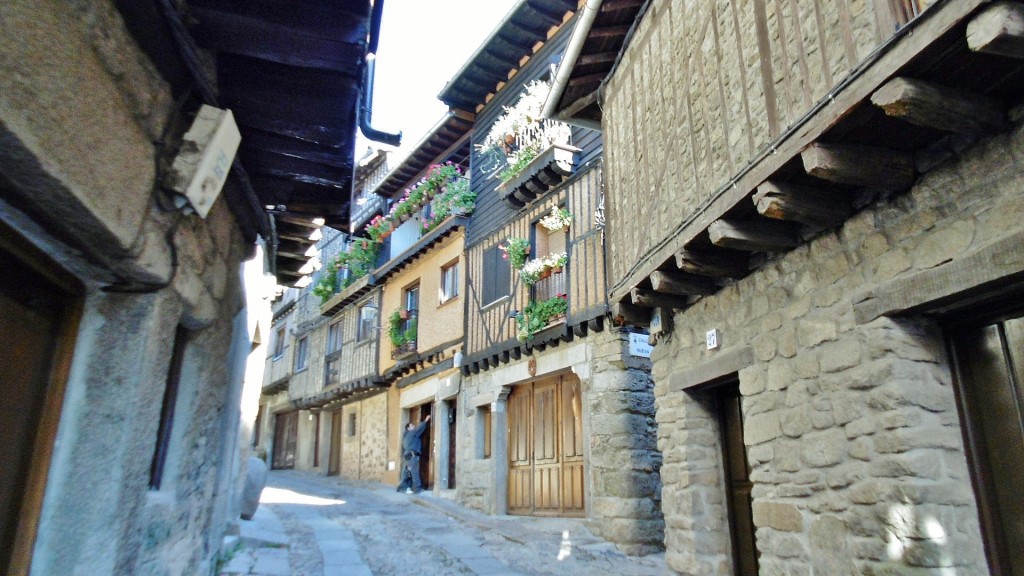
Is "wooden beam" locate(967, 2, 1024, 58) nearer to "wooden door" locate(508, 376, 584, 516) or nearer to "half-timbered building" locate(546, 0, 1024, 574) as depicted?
"half-timbered building" locate(546, 0, 1024, 574)

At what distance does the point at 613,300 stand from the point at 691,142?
1.65 metres

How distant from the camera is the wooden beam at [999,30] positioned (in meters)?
2.46

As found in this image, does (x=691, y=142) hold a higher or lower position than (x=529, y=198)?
lower

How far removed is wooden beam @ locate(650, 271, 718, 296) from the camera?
16.6 feet

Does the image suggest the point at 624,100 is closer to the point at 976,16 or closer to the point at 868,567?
the point at 976,16

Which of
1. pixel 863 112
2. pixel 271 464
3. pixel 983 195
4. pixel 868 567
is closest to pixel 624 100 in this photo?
pixel 863 112

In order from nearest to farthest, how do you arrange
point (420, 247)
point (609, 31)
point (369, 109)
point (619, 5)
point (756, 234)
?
1. point (369, 109)
2. point (756, 234)
3. point (619, 5)
4. point (609, 31)
5. point (420, 247)

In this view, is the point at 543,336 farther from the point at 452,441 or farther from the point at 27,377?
the point at 27,377

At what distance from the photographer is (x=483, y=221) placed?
41.4 ft

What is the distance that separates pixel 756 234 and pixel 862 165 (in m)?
0.90

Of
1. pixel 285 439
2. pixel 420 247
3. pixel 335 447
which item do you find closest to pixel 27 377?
pixel 420 247

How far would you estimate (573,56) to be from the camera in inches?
248

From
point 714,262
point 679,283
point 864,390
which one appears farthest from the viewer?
point 679,283

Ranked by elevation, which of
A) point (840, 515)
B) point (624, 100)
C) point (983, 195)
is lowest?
point (840, 515)
